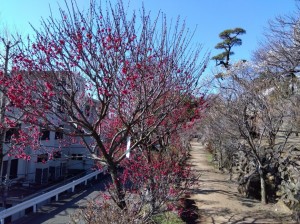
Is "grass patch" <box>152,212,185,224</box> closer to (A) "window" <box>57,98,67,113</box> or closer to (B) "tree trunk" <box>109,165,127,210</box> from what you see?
(B) "tree trunk" <box>109,165,127,210</box>

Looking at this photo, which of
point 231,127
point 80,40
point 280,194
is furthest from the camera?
point 231,127

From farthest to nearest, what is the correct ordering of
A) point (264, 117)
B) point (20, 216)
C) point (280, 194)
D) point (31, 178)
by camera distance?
point (31, 178) → point (20, 216) → point (264, 117) → point (280, 194)

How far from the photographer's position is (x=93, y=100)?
6816 mm

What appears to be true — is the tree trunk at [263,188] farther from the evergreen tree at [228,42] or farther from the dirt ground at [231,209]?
the evergreen tree at [228,42]

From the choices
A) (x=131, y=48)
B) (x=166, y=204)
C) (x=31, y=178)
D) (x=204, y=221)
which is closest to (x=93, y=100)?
(x=131, y=48)

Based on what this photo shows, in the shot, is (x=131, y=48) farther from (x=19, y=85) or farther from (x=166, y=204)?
(x=166, y=204)

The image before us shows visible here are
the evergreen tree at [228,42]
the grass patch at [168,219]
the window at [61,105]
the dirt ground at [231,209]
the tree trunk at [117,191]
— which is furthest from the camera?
the evergreen tree at [228,42]

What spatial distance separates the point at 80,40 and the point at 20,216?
51.4 ft

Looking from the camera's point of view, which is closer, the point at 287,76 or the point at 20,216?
the point at 287,76

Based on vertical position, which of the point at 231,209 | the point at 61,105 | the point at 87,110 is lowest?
the point at 231,209

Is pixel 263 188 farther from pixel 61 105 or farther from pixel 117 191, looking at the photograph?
pixel 61 105

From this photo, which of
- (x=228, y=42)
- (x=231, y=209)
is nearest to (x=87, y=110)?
(x=231, y=209)

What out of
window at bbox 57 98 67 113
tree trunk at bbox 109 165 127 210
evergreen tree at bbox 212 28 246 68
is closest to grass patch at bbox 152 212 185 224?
tree trunk at bbox 109 165 127 210

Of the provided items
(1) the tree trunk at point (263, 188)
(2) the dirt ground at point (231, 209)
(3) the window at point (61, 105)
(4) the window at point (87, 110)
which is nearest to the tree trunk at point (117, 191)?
(3) the window at point (61, 105)
